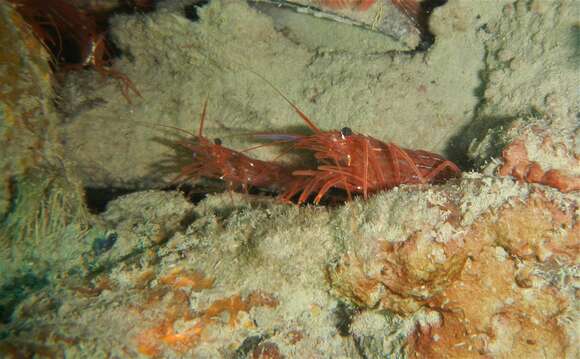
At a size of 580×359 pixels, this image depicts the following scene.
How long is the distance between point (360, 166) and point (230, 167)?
67.3 inches

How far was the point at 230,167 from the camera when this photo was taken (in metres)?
4.31

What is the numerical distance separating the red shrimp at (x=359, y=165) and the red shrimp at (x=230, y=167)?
780 millimetres

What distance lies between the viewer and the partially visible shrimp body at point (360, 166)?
10.5 feet

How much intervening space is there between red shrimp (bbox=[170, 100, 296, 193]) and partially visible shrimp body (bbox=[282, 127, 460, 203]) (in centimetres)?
82

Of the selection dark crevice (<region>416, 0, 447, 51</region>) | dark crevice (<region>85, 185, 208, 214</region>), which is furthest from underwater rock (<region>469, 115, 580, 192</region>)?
dark crevice (<region>85, 185, 208, 214</region>)

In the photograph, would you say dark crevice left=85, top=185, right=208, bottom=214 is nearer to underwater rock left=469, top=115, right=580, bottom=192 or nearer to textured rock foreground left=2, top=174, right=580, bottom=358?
textured rock foreground left=2, top=174, right=580, bottom=358

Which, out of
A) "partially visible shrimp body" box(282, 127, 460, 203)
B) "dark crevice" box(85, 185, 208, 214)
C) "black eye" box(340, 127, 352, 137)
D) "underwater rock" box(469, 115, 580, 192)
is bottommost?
"dark crevice" box(85, 185, 208, 214)

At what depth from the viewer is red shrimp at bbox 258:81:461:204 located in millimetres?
3193

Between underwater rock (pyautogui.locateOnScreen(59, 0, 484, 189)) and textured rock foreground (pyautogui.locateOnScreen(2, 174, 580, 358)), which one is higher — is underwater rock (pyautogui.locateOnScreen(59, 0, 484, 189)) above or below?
above

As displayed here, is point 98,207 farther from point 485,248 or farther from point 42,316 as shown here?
point 485,248

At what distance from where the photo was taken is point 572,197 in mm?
2305

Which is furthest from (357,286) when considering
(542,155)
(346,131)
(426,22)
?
(426,22)

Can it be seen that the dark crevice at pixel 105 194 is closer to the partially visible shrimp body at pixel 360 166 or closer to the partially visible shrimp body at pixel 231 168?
the partially visible shrimp body at pixel 231 168

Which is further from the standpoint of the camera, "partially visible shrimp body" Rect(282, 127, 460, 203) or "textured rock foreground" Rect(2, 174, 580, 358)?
"partially visible shrimp body" Rect(282, 127, 460, 203)
